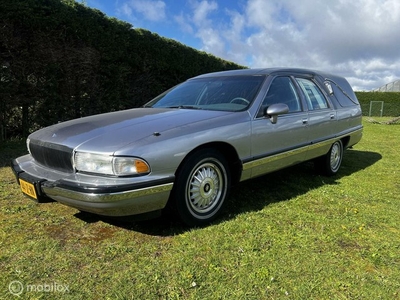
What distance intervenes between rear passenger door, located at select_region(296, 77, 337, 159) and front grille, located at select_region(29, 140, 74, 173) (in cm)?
298

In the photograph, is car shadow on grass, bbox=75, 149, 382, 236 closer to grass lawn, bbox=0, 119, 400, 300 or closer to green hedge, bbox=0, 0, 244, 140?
grass lawn, bbox=0, 119, 400, 300

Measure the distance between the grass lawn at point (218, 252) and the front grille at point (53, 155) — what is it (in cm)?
61

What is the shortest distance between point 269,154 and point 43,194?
2.30 m

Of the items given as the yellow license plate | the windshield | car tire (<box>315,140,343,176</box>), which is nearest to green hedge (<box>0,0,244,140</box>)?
the windshield

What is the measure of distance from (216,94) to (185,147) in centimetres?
129

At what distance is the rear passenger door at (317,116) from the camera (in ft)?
14.3

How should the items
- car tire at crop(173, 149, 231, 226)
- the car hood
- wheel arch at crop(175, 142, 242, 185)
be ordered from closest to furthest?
the car hood < car tire at crop(173, 149, 231, 226) < wheel arch at crop(175, 142, 242, 185)

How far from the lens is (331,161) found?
198 inches

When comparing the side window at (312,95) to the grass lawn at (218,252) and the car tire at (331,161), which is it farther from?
the grass lawn at (218,252)

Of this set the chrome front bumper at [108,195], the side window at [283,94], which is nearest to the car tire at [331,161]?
the side window at [283,94]

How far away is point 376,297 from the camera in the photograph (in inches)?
81.7

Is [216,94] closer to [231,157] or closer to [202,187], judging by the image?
[231,157]

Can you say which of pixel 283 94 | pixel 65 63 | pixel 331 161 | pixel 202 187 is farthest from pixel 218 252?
pixel 65 63

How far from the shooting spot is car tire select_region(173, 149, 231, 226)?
2.81m
